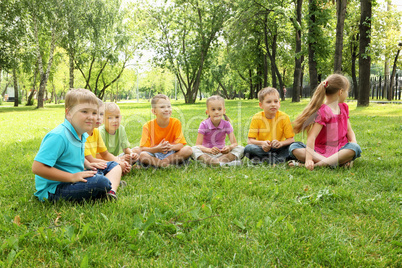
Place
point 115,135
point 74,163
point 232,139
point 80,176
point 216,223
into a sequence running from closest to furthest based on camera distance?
point 216,223, point 80,176, point 74,163, point 115,135, point 232,139

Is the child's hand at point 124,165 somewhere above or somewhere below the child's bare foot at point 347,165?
above

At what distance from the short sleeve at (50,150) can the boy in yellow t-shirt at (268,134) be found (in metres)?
3.04

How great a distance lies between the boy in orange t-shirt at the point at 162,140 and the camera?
14.7 feet

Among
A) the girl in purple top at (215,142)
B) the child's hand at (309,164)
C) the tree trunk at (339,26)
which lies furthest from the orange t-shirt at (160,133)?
the tree trunk at (339,26)

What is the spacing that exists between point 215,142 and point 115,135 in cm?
167

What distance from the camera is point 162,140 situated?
458 cm

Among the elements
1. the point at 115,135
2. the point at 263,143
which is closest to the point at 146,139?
the point at 115,135

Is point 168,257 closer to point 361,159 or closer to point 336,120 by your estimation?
point 336,120

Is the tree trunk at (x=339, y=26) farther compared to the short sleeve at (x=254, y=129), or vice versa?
the tree trunk at (x=339, y=26)

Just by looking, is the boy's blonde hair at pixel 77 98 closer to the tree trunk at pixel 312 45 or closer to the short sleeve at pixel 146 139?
the short sleeve at pixel 146 139

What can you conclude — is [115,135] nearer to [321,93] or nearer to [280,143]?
[280,143]

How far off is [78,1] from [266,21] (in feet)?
57.4

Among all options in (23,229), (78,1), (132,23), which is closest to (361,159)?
(23,229)

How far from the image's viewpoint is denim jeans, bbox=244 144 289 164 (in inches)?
189
